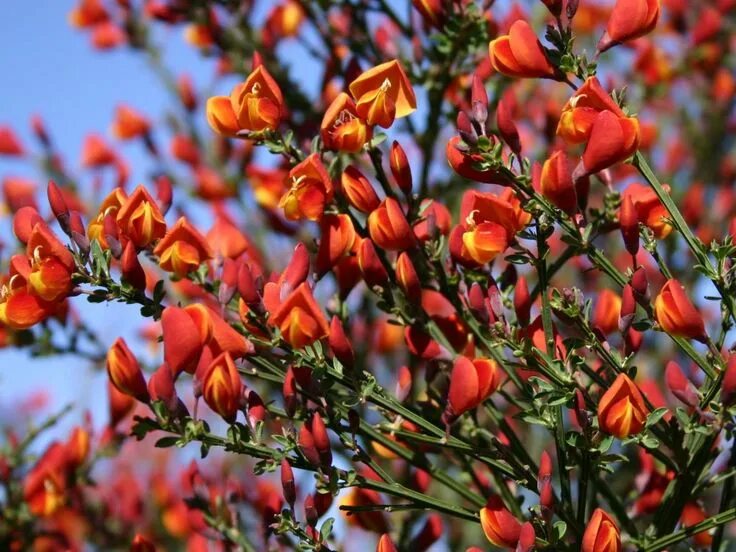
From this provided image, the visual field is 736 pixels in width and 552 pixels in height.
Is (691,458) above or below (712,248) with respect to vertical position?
below

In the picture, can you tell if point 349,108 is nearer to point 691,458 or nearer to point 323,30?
point 691,458

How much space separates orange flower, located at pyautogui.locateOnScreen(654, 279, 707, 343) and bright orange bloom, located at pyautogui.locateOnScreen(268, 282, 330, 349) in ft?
1.47

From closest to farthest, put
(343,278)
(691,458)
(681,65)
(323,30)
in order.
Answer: (691,458)
(343,278)
(323,30)
(681,65)

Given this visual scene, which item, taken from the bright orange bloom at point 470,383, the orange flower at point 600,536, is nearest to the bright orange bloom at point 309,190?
the bright orange bloom at point 470,383

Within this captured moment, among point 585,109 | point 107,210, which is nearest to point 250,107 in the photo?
point 107,210

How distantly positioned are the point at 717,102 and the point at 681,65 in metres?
0.84

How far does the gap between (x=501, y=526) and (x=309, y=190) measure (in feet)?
1.76

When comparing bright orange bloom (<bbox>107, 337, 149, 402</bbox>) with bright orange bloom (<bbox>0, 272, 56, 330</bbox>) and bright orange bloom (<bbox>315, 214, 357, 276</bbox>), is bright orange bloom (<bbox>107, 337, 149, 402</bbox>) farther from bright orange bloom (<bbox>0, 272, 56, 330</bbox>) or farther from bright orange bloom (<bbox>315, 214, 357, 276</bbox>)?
bright orange bloom (<bbox>315, 214, 357, 276</bbox>)

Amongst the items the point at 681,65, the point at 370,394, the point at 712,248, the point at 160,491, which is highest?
the point at 712,248

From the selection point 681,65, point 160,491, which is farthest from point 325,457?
point 681,65

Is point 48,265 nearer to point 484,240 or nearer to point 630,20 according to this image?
point 484,240

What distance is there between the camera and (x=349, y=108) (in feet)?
4.48

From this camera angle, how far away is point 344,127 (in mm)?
1354

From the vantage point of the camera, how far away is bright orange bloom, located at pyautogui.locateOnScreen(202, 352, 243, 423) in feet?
3.97
